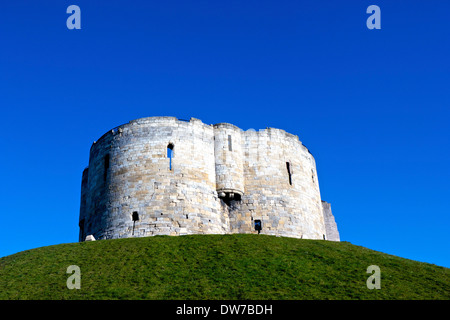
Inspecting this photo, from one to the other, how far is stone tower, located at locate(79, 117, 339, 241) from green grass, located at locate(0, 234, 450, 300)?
13.2 ft

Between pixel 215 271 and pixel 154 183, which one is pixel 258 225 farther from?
pixel 215 271

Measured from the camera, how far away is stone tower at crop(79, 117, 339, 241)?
107 feet

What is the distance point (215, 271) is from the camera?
23.3 meters

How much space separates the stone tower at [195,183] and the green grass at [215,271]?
4.03 m

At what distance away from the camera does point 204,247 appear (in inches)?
1058

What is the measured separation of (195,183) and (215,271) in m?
11.3

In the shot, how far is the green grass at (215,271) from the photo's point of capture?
21.0 meters

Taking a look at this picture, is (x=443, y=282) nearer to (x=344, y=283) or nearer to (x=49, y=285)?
(x=344, y=283)

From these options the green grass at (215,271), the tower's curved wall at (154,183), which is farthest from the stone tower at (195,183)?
the green grass at (215,271)

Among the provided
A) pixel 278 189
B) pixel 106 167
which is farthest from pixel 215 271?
pixel 106 167

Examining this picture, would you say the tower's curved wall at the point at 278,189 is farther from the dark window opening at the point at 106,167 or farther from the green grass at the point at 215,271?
the dark window opening at the point at 106,167
